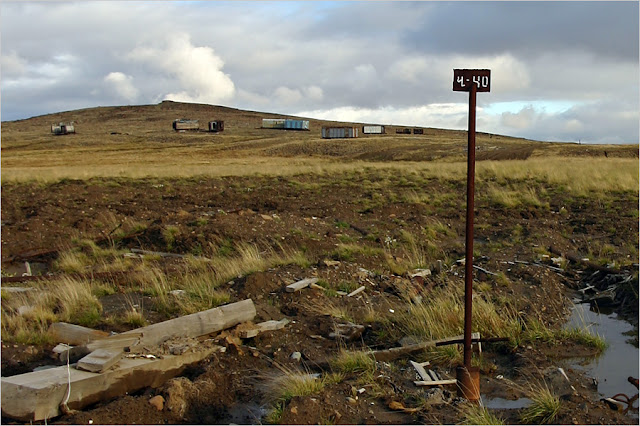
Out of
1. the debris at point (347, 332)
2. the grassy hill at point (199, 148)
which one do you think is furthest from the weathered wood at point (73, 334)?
the grassy hill at point (199, 148)

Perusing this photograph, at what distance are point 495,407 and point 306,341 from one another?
2.17 metres

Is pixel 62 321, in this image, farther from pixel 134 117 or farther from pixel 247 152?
pixel 134 117

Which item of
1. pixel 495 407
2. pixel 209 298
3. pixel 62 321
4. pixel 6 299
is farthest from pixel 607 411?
pixel 6 299

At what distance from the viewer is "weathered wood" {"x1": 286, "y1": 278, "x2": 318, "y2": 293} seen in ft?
25.8

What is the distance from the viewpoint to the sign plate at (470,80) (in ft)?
16.0

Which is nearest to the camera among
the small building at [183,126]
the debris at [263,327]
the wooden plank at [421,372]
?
the wooden plank at [421,372]

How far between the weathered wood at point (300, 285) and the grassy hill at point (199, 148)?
24.3 meters

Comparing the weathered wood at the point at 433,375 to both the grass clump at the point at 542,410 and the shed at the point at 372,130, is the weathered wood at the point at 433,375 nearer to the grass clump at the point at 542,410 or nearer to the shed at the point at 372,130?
the grass clump at the point at 542,410

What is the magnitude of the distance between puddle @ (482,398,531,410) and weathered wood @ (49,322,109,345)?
3809 mm

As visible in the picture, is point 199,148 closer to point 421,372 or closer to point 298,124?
point 298,124

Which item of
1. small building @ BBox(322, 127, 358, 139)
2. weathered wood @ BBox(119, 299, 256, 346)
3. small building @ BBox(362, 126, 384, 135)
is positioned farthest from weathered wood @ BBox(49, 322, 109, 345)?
small building @ BBox(362, 126, 384, 135)

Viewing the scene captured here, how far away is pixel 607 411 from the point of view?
475 cm

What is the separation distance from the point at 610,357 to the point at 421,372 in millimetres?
2353

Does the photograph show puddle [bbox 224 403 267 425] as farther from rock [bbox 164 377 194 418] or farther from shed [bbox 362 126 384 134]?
shed [bbox 362 126 384 134]
